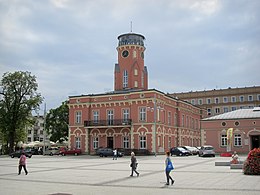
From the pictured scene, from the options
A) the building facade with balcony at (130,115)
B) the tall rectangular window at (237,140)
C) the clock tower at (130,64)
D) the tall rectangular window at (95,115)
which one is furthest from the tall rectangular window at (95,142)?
A: the tall rectangular window at (237,140)

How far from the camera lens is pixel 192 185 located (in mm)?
15188

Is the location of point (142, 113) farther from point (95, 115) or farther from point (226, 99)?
point (226, 99)

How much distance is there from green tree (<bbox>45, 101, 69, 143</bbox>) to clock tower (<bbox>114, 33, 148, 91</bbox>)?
15688mm

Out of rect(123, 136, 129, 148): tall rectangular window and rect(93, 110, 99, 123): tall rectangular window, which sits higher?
rect(93, 110, 99, 123): tall rectangular window

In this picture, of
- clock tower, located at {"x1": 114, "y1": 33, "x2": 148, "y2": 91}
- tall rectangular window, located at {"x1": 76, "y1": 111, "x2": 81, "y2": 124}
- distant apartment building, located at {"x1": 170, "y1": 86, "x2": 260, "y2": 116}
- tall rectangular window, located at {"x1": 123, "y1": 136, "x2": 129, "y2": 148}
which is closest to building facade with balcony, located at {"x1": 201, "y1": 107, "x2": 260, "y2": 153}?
tall rectangular window, located at {"x1": 123, "y1": 136, "x2": 129, "y2": 148}

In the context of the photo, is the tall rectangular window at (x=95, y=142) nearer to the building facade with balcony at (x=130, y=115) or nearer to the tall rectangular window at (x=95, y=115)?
the building facade with balcony at (x=130, y=115)

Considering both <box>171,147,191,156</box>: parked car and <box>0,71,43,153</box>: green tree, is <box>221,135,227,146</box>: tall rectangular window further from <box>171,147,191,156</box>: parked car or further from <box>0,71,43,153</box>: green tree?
<box>0,71,43,153</box>: green tree

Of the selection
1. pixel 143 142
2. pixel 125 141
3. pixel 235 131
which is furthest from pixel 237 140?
pixel 125 141

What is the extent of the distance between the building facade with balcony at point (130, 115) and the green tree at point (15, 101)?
963 cm

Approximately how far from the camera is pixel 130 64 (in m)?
58.0

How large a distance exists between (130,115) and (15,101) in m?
22.7

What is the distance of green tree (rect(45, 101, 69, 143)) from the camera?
68750mm

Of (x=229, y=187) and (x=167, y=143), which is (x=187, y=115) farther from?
(x=229, y=187)

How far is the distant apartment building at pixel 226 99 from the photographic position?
285ft
